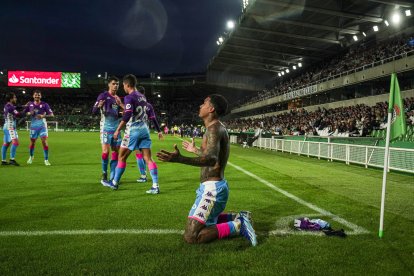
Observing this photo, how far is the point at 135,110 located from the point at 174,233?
12.3 feet

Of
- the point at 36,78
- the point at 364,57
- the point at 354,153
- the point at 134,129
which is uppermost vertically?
the point at 36,78

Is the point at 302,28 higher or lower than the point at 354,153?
higher

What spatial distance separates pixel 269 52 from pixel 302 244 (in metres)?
47.3

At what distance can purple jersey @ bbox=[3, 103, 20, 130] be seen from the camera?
40.8ft

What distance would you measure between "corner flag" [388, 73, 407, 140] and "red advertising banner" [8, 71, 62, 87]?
239 feet

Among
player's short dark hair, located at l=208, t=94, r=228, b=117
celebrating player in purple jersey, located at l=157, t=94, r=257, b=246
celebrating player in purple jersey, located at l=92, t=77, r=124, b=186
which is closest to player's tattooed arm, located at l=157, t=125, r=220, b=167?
celebrating player in purple jersey, located at l=157, t=94, r=257, b=246

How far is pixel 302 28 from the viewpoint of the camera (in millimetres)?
39125

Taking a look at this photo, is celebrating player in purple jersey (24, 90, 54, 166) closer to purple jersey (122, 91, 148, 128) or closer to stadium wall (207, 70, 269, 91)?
purple jersey (122, 91, 148, 128)

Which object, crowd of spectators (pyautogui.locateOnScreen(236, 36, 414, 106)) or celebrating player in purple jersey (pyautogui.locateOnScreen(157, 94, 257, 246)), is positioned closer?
celebrating player in purple jersey (pyautogui.locateOnScreen(157, 94, 257, 246))

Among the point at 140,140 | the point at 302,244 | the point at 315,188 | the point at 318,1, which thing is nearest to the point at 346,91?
the point at 318,1

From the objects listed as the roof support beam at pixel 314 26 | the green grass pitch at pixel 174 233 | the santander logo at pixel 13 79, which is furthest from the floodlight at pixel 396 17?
the santander logo at pixel 13 79

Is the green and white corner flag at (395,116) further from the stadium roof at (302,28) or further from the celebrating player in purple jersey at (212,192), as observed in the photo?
the stadium roof at (302,28)

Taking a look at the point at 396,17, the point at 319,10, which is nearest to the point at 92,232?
the point at 319,10

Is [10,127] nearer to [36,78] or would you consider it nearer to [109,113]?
[109,113]
